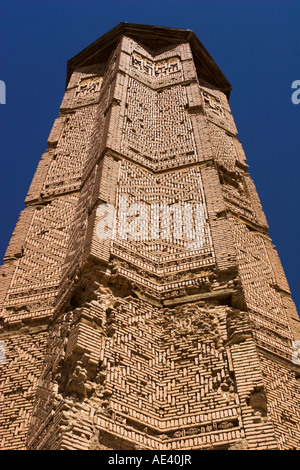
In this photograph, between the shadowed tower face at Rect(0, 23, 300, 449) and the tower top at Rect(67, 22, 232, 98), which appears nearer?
the shadowed tower face at Rect(0, 23, 300, 449)

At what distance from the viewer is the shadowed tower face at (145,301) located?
3721mm

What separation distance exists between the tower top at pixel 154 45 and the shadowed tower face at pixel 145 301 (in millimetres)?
2813

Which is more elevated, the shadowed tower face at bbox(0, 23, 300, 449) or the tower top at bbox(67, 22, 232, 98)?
the tower top at bbox(67, 22, 232, 98)

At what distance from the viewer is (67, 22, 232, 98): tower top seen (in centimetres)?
1033

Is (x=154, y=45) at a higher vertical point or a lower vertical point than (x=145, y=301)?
higher

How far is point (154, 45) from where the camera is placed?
411 inches

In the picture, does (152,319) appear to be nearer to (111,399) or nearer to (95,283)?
(95,283)

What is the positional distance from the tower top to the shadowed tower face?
2813mm

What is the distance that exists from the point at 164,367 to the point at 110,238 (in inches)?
54.6

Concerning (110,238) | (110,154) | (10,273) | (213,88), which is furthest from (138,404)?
(213,88)

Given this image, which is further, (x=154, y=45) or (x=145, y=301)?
(x=154, y=45)

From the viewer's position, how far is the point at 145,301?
464 centimetres

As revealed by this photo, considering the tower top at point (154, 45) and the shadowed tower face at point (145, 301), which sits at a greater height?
the tower top at point (154, 45)

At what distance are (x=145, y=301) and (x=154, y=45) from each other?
285 inches
